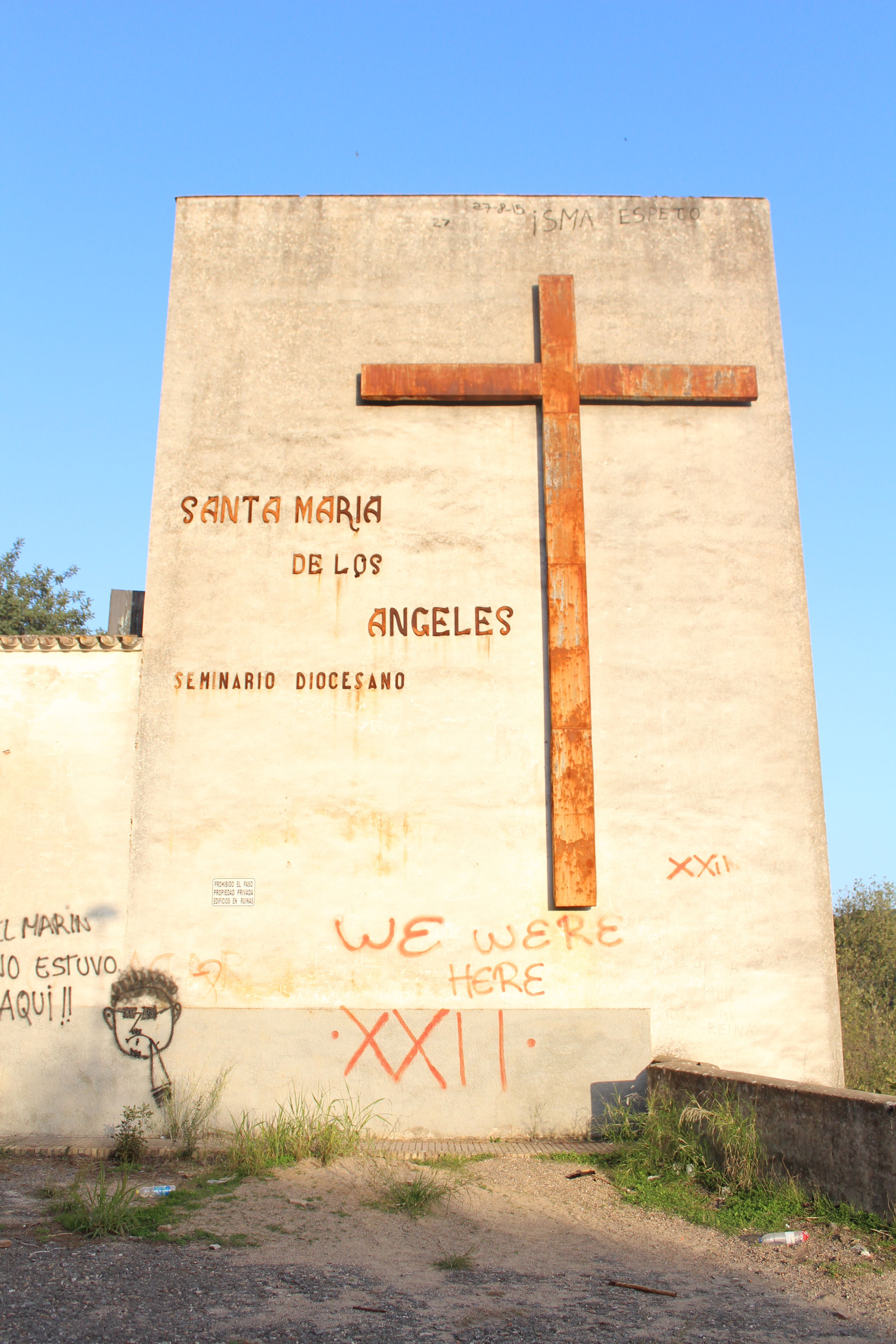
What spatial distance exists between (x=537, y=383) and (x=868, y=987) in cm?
1040

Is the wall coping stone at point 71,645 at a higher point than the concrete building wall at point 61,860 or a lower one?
higher

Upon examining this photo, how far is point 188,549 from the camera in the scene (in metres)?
8.78

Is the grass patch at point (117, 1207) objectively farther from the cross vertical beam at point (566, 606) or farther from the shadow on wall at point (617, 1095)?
the cross vertical beam at point (566, 606)

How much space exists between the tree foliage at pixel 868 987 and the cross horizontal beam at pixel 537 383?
6.31 meters

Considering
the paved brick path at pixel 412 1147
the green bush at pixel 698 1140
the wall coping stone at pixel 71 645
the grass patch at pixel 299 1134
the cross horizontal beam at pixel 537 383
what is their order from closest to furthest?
1. the green bush at pixel 698 1140
2. the grass patch at pixel 299 1134
3. the paved brick path at pixel 412 1147
4. the wall coping stone at pixel 71 645
5. the cross horizontal beam at pixel 537 383

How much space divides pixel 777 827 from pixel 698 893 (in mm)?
909

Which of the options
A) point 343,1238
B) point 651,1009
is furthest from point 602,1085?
point 343,1238

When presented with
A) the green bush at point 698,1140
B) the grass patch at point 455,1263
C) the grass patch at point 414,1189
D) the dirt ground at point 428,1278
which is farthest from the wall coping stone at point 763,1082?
the grass patch at point 455,1263

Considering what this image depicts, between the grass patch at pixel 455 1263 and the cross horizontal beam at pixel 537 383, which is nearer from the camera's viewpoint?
the grass patch at pixel 455 1263

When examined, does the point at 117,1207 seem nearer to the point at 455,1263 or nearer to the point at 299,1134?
the point at 299,1134

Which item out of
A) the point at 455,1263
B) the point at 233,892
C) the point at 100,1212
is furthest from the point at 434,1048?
the point at 100,1212

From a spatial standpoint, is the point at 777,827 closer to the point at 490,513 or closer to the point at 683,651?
the point at 683,651

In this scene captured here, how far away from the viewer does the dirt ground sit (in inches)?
169

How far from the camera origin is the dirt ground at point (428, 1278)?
430 cm
